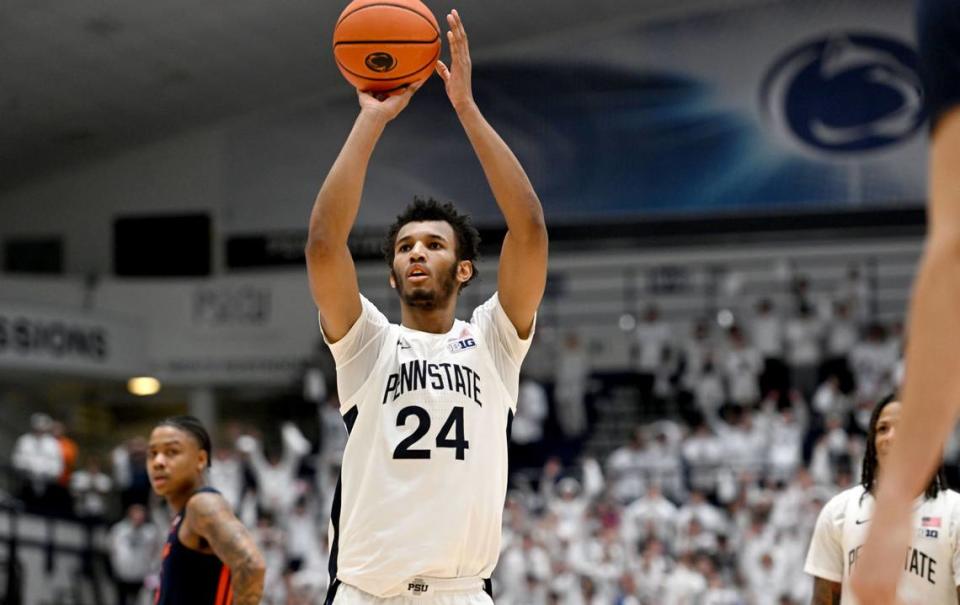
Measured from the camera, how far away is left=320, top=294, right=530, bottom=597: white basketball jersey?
4.25 metres

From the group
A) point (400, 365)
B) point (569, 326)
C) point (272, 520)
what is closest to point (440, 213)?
point (400, 365)

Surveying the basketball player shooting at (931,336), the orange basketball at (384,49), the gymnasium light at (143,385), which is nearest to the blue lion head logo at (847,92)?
the gymnasium light at (143,385)

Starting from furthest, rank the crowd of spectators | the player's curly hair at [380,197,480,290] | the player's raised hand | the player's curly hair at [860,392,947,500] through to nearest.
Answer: the crowd of spectators → the player's curly hair at [860,392,947,500] → the player's curly hair at [380,197,480,290] → the player's raised hand

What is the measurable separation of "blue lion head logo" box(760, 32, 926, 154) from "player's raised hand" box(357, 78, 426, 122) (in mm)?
21576

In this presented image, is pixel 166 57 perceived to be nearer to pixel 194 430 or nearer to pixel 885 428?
pixel 194 430

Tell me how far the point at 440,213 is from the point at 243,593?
2.06 metres

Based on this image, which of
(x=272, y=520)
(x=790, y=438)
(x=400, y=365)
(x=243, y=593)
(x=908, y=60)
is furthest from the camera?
(x=908, y=60)

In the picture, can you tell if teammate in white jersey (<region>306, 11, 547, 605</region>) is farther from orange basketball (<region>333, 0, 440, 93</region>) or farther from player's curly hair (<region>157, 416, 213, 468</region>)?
player's curly hair (<region>157, 416, 213, 468</region>)

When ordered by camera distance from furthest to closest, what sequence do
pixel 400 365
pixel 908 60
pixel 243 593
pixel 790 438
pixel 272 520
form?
1. pixel 908 60
2. pixel 272 520
3. pixel 790 438
4. pixel 243 593
5. pixel 400 365

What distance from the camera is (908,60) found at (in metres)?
24.9

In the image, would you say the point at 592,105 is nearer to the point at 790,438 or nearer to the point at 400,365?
the point at 790,438

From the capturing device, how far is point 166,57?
24.4m

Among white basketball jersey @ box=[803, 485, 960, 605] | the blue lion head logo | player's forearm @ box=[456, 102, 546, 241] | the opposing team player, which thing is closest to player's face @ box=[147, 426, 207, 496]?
the opposing team player

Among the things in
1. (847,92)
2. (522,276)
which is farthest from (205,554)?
(847,92)
